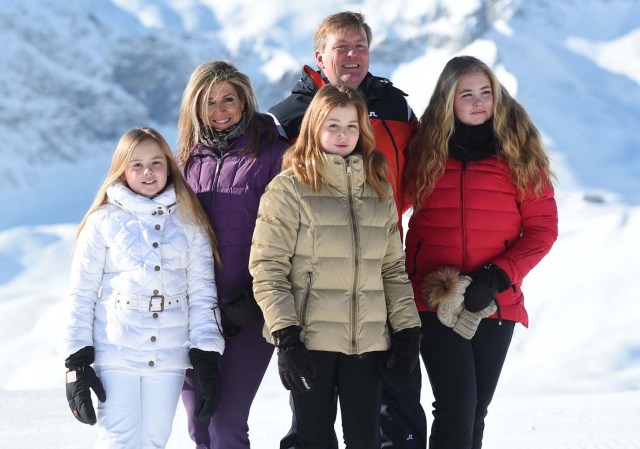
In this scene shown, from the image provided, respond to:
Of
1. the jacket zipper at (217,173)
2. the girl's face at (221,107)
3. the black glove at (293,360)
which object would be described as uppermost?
the girl's face at (221,107)

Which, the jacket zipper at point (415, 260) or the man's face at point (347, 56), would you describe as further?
the man's face at point (347, 56)

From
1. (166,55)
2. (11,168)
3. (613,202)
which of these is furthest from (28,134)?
(613,202)

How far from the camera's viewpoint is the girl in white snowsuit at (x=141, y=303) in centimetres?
258

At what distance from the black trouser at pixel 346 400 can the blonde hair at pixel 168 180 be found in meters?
0.57

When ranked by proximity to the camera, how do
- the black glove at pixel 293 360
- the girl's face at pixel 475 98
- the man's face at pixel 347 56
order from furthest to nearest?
the man's face at pixel 347 56, the girl's face at pixel 475 98, the black glove at pixel 293 360

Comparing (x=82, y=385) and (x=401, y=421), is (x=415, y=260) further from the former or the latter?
(x=82, y=385)

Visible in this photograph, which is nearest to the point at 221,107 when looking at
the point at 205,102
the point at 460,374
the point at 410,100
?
the point at 205,102

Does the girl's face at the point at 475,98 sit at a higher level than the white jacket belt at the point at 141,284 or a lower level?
higher

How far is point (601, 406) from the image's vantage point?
4.81 meters

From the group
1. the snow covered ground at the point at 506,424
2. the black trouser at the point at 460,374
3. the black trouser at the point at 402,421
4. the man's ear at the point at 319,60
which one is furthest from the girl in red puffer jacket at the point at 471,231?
the snow covered ground at the point at 506,424

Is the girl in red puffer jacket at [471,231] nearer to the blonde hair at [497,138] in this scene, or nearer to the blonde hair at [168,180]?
the blonde hair at [497,138]

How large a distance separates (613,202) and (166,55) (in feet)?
115

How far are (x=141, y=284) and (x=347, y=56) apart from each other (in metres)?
1.15

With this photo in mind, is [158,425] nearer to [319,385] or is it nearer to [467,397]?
[319,385]
